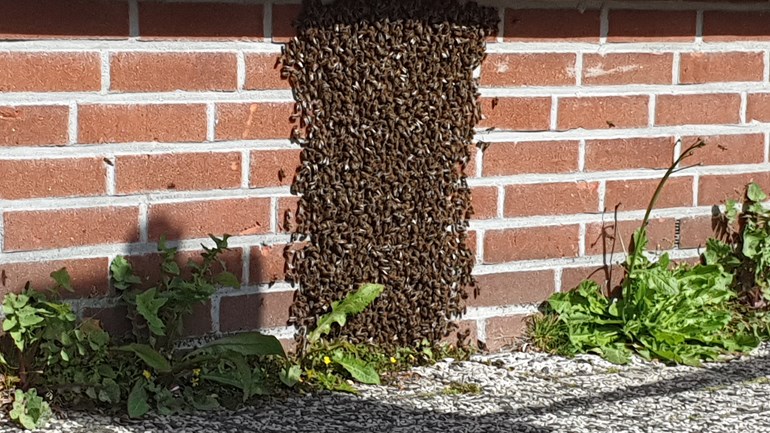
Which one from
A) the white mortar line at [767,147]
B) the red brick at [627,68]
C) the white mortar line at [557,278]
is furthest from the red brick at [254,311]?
the white mortar line at [767,147]

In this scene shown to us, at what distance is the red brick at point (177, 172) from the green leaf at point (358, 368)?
0.68m

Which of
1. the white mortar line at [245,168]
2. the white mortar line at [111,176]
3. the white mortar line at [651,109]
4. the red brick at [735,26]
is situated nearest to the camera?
the white mortar line at [111,176]

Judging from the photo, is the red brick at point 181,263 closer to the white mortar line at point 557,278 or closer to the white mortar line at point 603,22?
the white mortar line at point 557,278

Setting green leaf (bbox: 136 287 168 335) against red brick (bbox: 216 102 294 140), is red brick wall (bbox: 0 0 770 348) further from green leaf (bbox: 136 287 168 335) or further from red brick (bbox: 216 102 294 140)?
green leaf (bbox: 136 287 168 335)

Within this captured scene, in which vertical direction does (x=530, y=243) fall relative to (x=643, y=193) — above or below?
below

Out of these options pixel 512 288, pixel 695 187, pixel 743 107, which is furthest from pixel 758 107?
pixel 512 288

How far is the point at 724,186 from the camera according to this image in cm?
509

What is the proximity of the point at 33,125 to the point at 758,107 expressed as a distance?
9.77 feet

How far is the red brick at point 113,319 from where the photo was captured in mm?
3887

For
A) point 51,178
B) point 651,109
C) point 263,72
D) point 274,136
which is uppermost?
point 263,72

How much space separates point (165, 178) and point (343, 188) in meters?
0.62

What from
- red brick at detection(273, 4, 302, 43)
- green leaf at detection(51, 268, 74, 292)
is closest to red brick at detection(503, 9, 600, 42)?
red brick at detection(273, 4, 302, 43)

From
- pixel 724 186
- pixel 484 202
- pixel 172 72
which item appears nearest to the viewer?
pixel 172 72

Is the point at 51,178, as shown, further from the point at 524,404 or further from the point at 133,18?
A: the point at 524,404
